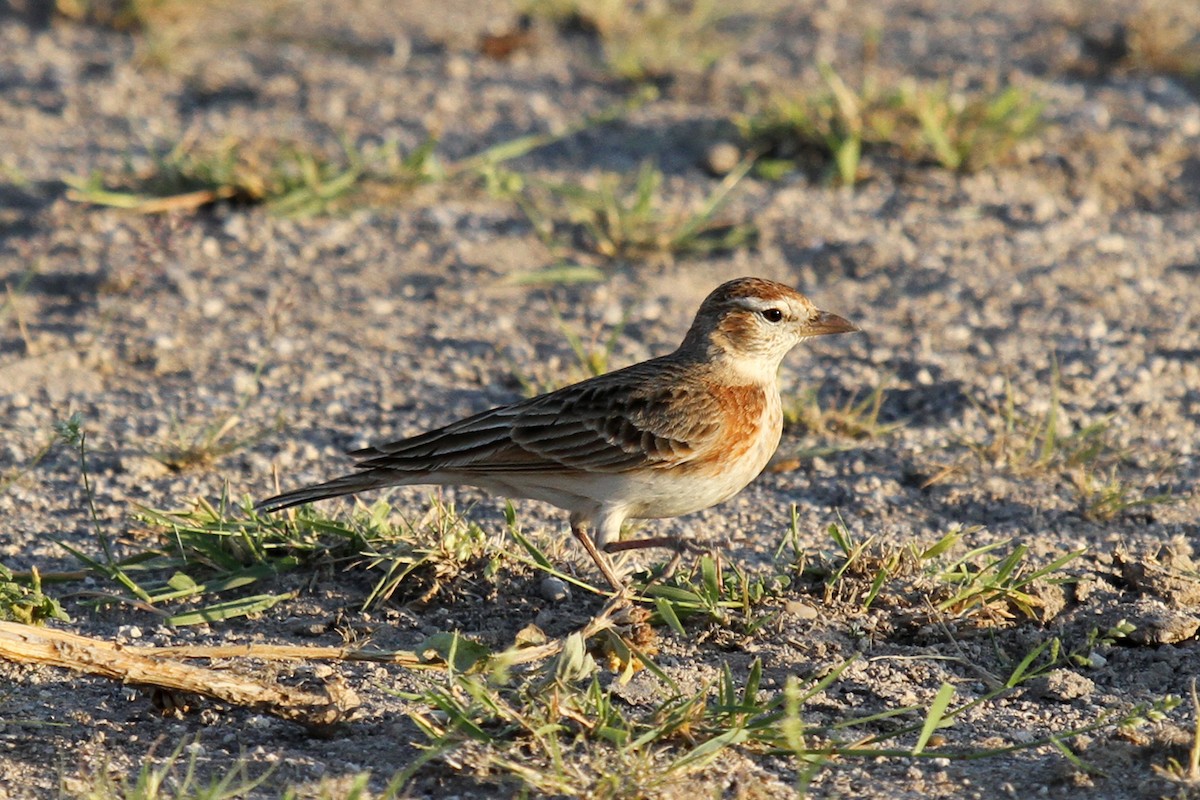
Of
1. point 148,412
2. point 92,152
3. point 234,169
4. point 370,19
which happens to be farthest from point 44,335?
point 370,19

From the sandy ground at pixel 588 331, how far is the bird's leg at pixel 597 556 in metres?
0.16

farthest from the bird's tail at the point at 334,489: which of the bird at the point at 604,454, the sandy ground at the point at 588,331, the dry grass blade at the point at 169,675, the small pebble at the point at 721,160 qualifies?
the small pebble at the point at 721,160

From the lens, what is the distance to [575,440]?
5.37 metres

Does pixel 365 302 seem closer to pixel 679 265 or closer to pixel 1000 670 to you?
pixel 679 265

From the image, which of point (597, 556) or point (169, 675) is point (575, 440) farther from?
point (169, 675)

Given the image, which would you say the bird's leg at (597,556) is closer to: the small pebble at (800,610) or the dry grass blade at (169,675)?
the small pebble at (800,610)

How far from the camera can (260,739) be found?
452cm

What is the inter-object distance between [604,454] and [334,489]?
0.91m

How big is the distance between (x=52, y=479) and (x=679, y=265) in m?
3.41

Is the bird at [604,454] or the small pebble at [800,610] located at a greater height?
the bird at [604,454]

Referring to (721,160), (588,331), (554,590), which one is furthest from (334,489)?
(721,160)

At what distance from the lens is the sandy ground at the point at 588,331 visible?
4801mm

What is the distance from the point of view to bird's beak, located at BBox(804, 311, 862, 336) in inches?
231

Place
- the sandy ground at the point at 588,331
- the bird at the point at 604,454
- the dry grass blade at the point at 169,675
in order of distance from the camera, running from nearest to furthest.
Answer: the dry grass blade at the point at 169,675 → the sandy ground at the point at 588,331 → the bird at the point at 604,454
